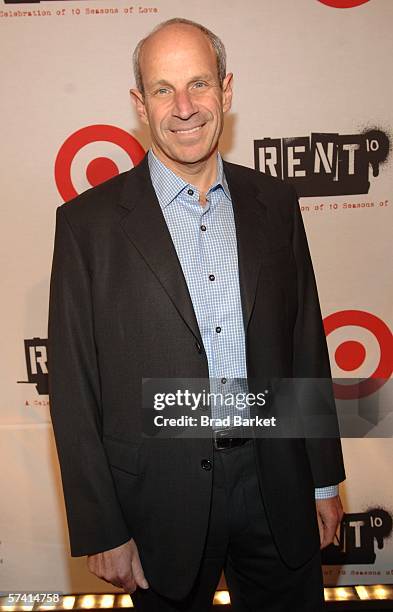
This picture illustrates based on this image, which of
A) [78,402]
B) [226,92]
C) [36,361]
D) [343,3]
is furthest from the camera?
[36,361]

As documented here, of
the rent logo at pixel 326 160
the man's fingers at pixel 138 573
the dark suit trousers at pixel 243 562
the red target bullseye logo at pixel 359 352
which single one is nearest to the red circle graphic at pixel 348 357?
the red target bullseye logo at pixel 359 352

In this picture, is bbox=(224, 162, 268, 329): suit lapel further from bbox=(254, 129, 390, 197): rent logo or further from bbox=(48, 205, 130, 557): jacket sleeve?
bbox=(254, 129, 390, 197): rent logo

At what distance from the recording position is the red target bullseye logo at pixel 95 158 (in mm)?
1682

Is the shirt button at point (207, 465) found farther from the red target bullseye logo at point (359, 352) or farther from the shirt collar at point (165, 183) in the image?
the red target bullseye logo at point (359, 352)

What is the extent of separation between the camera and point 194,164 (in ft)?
3.89

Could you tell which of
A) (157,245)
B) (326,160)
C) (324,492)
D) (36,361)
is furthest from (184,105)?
(36,361)

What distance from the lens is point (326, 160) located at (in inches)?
66.7

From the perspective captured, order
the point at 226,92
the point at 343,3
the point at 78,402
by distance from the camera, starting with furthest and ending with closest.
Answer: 1. the point at 343,3
2. the point at 226,92
3. the point at 78,402

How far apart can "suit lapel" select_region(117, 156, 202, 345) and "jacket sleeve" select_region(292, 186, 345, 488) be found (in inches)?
10.7

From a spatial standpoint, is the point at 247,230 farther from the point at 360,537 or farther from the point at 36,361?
the point at 360,537

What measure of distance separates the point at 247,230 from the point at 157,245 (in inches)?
7.2

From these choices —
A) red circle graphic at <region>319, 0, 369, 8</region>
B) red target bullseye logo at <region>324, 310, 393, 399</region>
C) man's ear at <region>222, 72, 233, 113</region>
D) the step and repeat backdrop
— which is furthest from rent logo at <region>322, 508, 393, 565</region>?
red circle graphic at <region>319, 0, 369, 8</region>

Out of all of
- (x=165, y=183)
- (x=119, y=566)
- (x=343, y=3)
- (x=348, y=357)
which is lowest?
(x=119, y=566)

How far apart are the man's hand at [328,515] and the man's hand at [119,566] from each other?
1.32 ft
